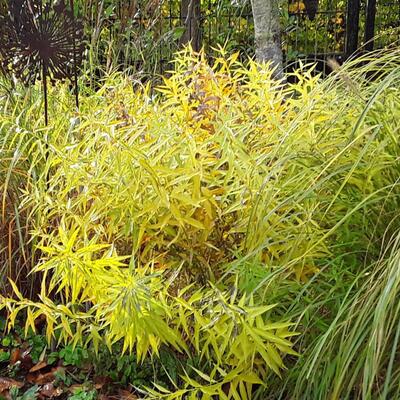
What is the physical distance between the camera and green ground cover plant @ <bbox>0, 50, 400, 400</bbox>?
1.79 m

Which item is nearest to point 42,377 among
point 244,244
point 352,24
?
point 244,244

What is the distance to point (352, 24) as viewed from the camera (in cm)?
657

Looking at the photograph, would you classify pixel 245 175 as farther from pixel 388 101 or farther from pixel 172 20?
pixel 172 20

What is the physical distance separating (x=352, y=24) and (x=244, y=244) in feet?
16.6

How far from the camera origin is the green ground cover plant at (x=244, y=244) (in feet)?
5.87

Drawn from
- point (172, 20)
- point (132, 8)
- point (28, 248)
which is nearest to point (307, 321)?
point (28, 248)

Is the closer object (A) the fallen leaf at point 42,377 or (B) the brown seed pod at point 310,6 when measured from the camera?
(A) the fallen leaf at point 42,377

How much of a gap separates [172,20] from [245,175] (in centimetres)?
537

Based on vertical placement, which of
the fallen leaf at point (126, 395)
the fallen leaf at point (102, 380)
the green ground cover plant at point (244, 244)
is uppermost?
the green ground cover plant at point (244, 244)

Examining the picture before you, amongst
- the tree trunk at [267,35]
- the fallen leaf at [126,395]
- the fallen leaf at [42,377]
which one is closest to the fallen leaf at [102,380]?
the fallen leaf at [126,395]

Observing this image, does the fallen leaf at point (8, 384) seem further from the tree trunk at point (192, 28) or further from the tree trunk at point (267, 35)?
the tree trunk at point (192, 28)

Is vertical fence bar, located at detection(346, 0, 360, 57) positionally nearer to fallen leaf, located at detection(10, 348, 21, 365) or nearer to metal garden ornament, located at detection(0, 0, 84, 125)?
metal garden ornament, located at detection(0, 0, 84, 125)

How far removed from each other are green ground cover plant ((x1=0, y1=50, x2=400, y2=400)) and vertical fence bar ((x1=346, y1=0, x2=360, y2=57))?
4.47 meters

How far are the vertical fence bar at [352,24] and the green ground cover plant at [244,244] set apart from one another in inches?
176
